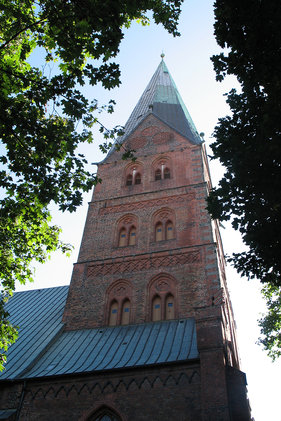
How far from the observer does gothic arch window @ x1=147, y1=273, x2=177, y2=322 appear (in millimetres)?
15641

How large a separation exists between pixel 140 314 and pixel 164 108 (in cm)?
1611

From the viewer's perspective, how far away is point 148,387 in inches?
474

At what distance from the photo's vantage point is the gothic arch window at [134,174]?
22.1 meters

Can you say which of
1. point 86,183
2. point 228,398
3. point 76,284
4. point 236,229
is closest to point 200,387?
point 228,398

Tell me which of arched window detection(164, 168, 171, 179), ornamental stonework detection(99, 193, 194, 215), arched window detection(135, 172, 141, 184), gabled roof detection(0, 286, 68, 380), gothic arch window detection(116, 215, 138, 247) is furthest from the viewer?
arched window detection(135, 172, 141, 184)

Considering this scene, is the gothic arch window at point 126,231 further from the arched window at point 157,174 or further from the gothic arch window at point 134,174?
the arched window at point 157,174

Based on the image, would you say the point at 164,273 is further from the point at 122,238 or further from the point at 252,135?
the point at 252,135

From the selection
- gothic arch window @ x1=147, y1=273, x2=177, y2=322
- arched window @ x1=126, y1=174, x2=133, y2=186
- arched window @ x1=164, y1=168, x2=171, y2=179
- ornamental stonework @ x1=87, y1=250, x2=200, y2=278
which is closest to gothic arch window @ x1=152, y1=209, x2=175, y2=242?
ornamental stonework @ x1=87, y1=250, x2=200, y2=278

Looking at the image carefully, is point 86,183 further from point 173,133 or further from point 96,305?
point 173,133

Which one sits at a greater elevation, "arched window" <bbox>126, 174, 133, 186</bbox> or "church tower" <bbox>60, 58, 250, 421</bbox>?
"arched window" <bbox>126, 174, 133, 186</bbox>

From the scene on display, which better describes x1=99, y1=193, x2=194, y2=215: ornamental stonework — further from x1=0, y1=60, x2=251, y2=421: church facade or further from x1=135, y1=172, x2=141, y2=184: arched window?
x1=135, y1=172, x2=141, y2=184: arched window

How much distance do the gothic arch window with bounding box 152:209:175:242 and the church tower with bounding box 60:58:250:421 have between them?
0.05 m

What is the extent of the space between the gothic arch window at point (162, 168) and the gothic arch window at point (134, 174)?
2.64 ft

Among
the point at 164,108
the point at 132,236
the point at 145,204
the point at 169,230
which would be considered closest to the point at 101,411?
the point at 132,236
